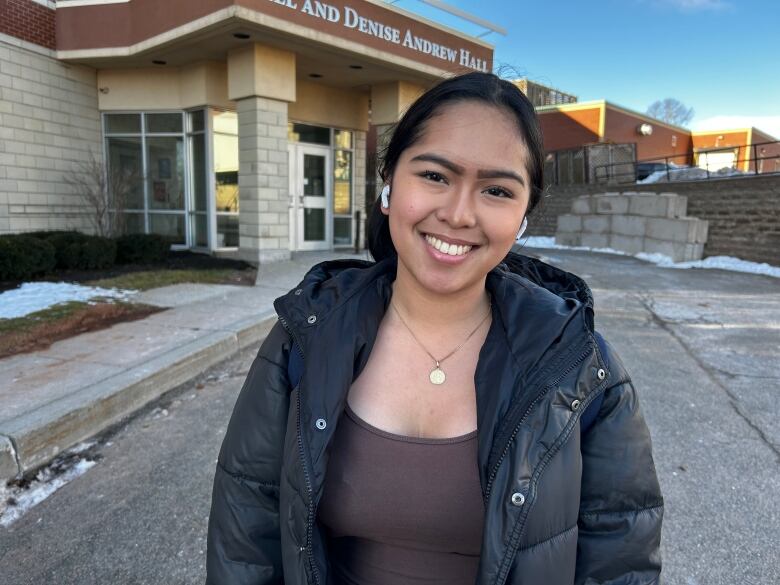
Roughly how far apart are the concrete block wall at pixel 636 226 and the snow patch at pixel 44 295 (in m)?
12.3

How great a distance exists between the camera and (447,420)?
1.45 meters

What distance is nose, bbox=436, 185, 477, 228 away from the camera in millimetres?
1409

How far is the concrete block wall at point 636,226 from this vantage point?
13609 millimetres

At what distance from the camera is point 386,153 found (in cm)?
168

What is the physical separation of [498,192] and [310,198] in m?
13.2

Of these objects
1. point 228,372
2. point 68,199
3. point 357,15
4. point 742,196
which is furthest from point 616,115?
point 228,372

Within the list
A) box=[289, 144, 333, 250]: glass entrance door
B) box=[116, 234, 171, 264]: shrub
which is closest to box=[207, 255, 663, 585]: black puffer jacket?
box=[116, 234, 171, 264]: shrub

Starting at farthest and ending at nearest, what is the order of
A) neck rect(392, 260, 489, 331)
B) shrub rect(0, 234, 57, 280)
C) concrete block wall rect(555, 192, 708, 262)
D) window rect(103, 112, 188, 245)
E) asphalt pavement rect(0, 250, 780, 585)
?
concrete block wall rect(555, 192, 708, 262)
window rect(103, 112, 188, 245)
shrub rect(0, 234, 57, 280)
asphalt pavement rect(0, 250, 780, 585)
neck rect(392, 260, 489, 331)

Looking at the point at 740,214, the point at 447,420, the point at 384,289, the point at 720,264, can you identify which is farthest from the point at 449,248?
the point at 740,214

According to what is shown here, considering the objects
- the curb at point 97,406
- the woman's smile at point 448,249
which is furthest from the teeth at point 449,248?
the curb at point 97,406

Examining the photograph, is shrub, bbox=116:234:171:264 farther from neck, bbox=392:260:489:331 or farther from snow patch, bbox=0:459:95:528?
neck, bbox=392:260:489:331

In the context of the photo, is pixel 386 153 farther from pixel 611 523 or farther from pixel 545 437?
pixel 611 523

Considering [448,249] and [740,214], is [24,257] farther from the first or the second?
[740,214]

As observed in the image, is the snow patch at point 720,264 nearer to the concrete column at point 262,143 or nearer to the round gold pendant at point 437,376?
the concrete column at point 262,143
